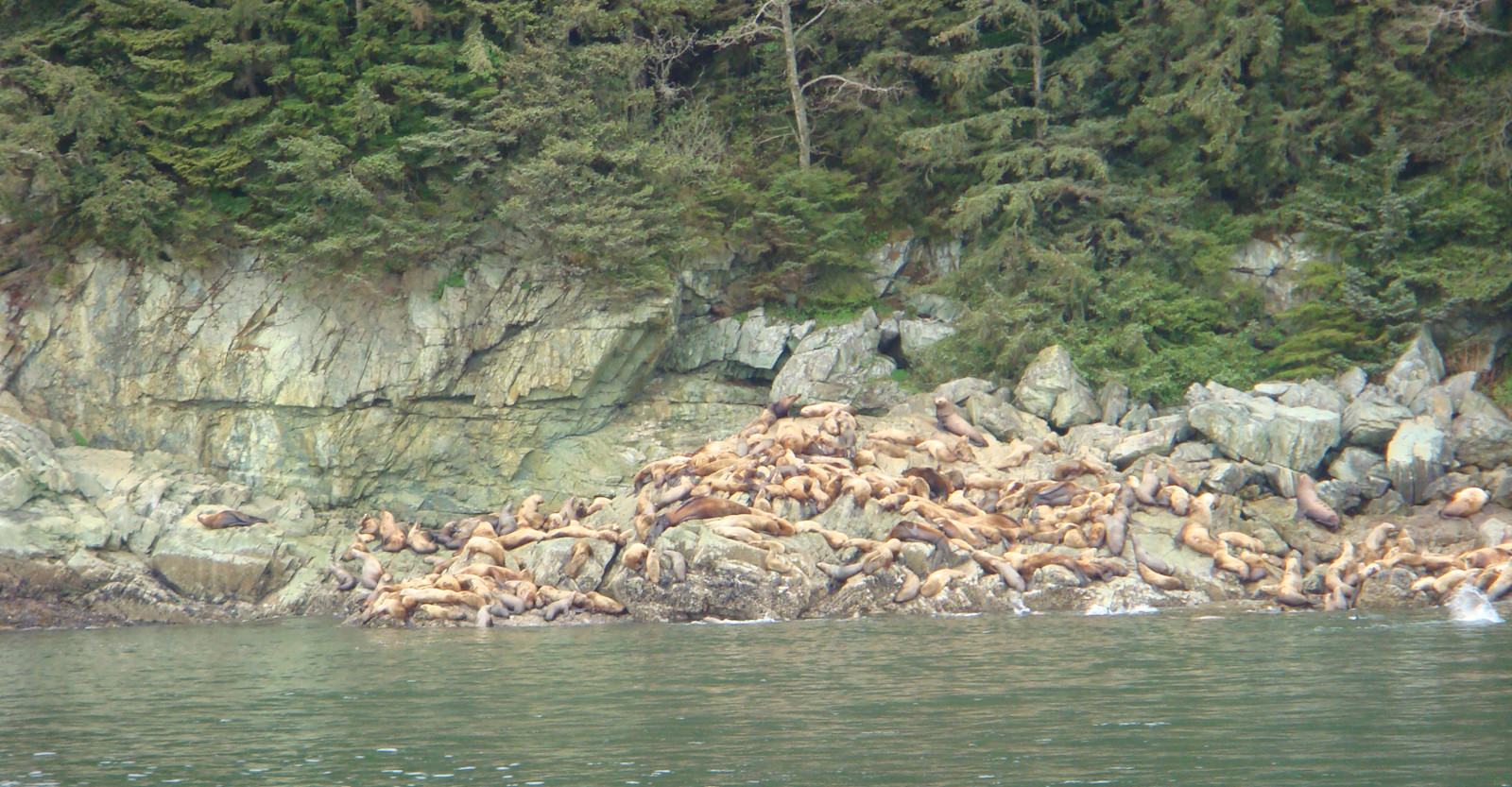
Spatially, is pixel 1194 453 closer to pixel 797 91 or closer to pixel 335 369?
pixel 797 91

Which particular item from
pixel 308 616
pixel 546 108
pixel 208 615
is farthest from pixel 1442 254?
pixel 208 615

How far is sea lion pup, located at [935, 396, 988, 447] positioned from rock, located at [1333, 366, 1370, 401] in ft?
25.1

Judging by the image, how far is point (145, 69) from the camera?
27531 millimetres

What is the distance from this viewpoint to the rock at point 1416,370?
25.0 meters

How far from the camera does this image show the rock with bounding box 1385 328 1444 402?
82.0 ft

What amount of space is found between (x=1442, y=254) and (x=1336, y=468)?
778 centimetres

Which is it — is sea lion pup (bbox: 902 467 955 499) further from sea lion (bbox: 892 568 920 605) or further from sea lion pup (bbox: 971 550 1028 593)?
sea lion (bbox: 892 568 920 605)

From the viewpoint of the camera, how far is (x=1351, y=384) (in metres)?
25.3

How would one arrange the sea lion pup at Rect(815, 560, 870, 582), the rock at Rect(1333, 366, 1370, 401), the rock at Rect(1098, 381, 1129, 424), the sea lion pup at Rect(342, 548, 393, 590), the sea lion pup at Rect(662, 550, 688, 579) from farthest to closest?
the rock at Rect(1098, 381, 1129, 424), the rock at Rect(1333, 366, 1370, 401), the sea lion pup at Rect(342, 548, 393, 590), the sea lion pup at Rect(815, 560, 870, 582), the sea lion pup at Rect(662, 550, 688, 579)

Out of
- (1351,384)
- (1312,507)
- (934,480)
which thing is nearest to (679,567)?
(934,480)

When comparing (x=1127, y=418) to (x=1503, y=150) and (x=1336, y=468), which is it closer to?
(x=1336, y=468)

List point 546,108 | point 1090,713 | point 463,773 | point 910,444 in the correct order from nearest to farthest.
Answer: point 463,773, point 1090,713, point 910,444, point 546,108

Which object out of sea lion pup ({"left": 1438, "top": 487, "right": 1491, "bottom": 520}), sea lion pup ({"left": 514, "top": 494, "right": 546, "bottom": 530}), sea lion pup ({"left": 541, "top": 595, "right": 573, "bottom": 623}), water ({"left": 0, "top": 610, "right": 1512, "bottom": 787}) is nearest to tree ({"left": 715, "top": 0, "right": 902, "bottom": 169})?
sea lion pup ({"left": 514, "top": 494, "right": 546, "bottom": 530})

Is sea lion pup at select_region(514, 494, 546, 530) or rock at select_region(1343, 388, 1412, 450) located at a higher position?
rock at select_region(1343, 388, 1412, 450)
